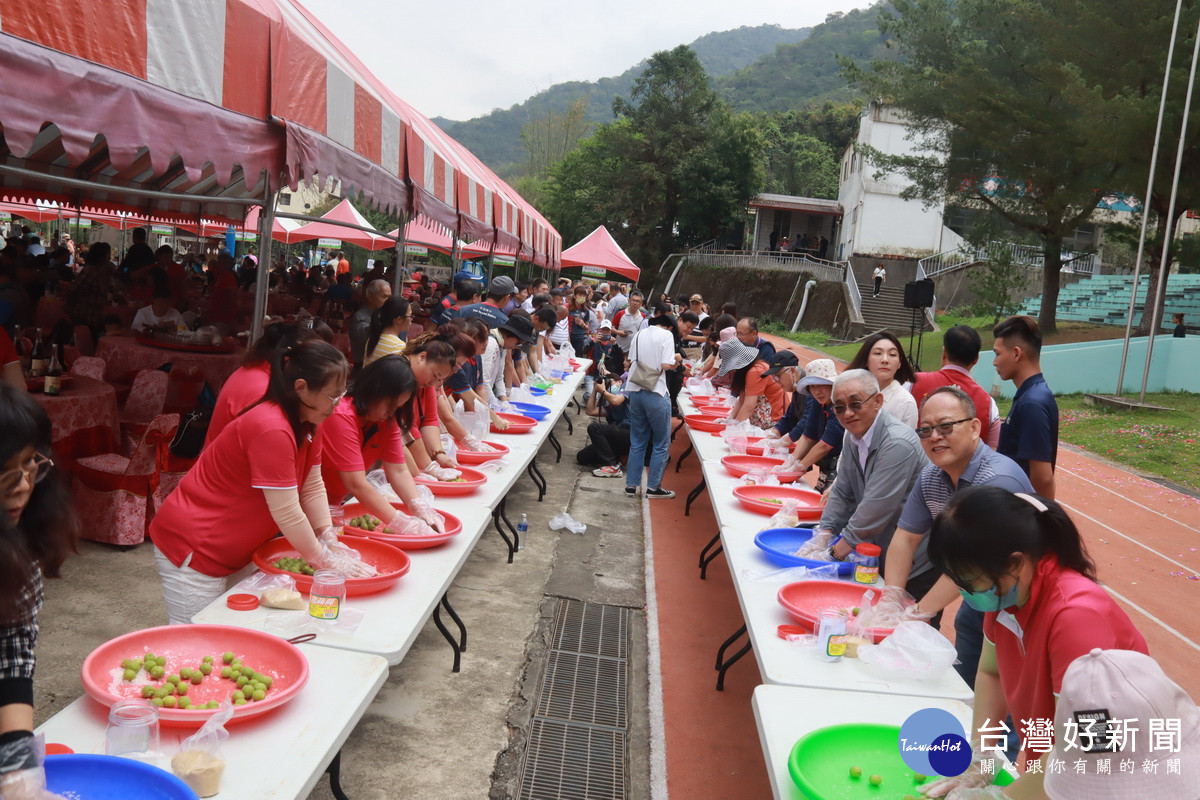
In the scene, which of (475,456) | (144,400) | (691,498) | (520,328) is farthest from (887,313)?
(144,400)

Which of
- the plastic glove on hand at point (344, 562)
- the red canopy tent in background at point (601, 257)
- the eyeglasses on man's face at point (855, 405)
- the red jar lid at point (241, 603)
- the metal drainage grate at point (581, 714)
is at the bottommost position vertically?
the metal drainage grate at point (581, 714)

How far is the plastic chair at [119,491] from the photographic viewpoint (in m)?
5.11

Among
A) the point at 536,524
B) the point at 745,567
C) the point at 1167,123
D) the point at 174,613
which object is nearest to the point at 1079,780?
the point at 745,567

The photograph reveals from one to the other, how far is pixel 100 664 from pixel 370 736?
1659 millimetres

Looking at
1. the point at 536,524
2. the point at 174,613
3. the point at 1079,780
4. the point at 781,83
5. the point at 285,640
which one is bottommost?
the point at 536,524

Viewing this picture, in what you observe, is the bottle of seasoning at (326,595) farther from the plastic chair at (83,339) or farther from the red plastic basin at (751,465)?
the plastic chair at (83,339)

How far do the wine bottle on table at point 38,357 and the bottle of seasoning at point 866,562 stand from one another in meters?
5.11

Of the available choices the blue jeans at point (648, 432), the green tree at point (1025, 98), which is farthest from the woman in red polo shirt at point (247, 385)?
the green tree at point (1025, 98)

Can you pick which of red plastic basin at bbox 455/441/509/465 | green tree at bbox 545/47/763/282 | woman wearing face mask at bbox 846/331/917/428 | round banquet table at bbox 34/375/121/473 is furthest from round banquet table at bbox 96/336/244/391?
green tree at bbox 545/47/763/282

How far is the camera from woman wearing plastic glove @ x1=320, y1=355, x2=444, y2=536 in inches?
133

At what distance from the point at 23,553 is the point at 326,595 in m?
1.18

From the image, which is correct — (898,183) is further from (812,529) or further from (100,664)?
(100,664)

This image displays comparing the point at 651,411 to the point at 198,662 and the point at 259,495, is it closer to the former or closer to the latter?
the point at 259,495

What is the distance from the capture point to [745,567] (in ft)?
12.1
